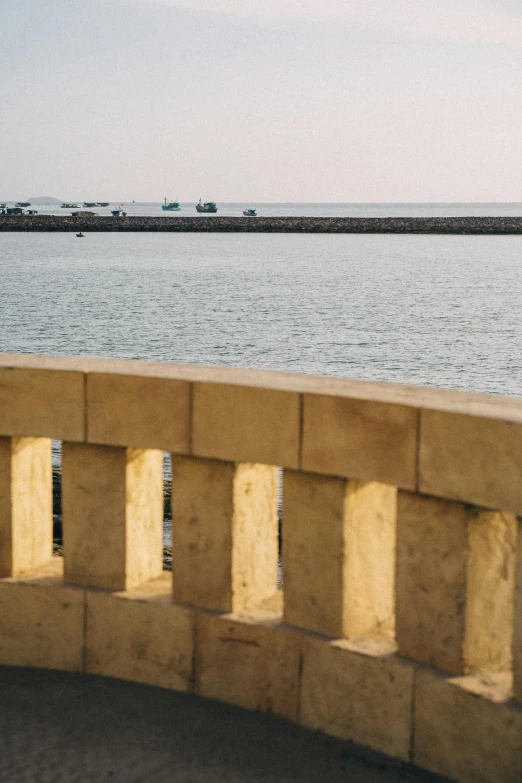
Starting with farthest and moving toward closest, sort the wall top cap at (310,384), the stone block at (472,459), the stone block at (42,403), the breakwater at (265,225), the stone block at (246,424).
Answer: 1. the breakwater at (265,225)
2. the stone block at (42,403)
3. the stone block at (246,424)
4. the wall top cap at (310,384)
5. the stone block at (472,459)

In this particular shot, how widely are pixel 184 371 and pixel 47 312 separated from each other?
181ft

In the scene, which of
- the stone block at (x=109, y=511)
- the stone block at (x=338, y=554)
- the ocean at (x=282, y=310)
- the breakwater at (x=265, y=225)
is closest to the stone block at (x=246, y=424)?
the stone block at (x=338, y=554)

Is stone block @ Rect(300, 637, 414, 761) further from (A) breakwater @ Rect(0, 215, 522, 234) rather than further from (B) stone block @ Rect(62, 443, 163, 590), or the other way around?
(A) breakwater @ Rect(0, 215, 522, 234)

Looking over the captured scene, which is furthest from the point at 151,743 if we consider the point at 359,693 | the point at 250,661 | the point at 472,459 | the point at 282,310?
the point at 282,310

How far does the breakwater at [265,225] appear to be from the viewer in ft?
569

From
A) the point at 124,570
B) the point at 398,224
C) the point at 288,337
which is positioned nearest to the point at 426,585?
the point at 124,570

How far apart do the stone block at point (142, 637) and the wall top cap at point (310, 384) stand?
0.76 metres

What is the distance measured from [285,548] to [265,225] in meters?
178

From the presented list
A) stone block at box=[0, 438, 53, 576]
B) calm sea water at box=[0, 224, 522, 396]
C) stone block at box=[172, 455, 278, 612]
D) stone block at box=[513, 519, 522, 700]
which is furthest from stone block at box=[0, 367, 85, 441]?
calm sea water at box=[0, 224, 522, 396]

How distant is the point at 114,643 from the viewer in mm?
3689

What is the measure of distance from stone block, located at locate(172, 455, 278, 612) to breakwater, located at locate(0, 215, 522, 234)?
17168 centimetres

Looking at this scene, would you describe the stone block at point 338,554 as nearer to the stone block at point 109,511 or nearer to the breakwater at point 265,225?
the stone block at point 109,511

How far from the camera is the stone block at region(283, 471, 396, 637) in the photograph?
10.6 feet

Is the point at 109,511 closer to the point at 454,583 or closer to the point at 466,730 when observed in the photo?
the point at 454,583
